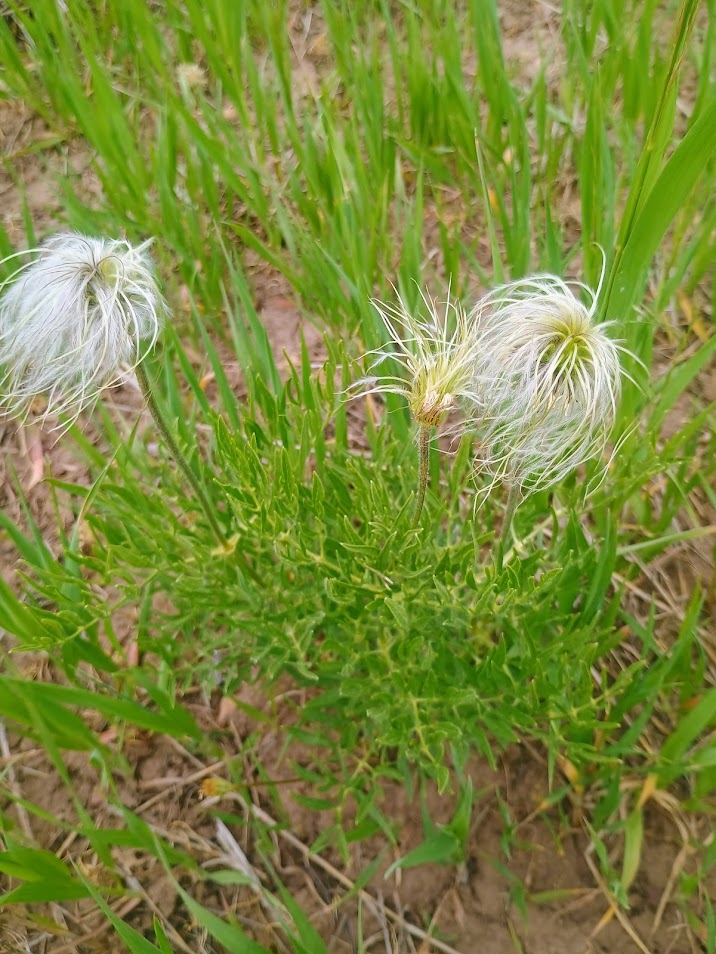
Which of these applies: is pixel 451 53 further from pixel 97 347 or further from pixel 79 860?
pixel 79 860

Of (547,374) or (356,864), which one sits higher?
(547,374)

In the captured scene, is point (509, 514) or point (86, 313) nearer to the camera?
point (86, 313)

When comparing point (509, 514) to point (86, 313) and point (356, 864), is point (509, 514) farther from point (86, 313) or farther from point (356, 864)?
point (356, 864)

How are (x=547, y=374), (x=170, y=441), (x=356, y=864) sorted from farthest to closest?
(x=356, y=864) < (x=170, y=441) < (x=547, y=374)

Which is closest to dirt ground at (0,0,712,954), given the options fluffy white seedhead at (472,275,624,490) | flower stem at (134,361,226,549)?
flower stem at (134,361,226,549)

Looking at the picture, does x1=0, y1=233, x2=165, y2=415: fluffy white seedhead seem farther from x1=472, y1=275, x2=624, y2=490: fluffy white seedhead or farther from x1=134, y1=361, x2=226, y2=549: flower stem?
x1=472, y1=275, x2=624, y2=490: fluffy white seedhead

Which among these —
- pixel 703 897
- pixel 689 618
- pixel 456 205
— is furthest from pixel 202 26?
pixel 703 897

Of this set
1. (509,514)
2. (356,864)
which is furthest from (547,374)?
(356,864)
